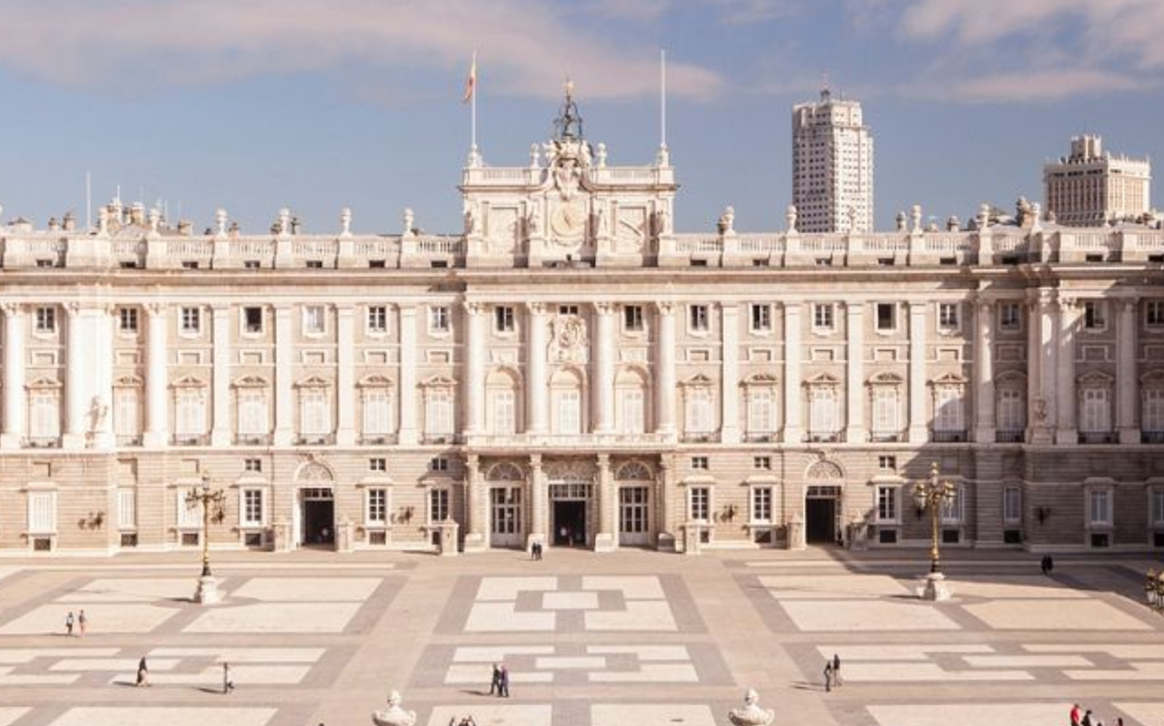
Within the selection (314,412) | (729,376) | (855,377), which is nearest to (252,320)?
(314,412)

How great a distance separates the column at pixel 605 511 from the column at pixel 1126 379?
A: 85.6 feet

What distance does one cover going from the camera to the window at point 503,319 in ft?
309

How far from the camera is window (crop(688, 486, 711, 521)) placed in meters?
93.9

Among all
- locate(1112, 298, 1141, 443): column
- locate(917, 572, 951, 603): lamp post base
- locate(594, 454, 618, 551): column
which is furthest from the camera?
locate(594, 454, 618, 551): column

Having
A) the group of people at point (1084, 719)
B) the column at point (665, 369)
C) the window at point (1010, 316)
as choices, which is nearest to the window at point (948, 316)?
the window at point (1010, 316)

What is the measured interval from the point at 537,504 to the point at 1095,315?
30083mm

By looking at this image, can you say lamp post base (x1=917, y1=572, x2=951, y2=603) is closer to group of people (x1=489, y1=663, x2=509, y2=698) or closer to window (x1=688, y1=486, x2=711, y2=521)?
window (x1=688, y1=486, x2=711, y2=521)

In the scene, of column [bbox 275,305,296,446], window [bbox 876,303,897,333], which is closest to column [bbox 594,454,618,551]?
window [bbox 876,303,897,333]

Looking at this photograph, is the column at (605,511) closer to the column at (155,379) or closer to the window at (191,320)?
the window at (191,320)

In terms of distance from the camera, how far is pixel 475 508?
305 ft

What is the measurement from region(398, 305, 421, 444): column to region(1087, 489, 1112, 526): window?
3479 centimetres

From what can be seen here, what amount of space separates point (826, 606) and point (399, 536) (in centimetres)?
2739

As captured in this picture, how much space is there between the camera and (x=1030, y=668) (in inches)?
2454

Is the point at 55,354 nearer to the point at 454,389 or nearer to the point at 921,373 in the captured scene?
the point at 454,389
